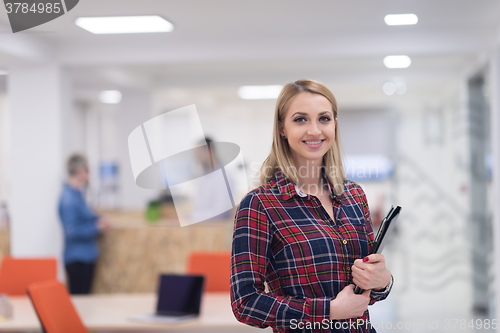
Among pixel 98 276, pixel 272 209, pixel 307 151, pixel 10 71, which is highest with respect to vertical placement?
pixel 10 71

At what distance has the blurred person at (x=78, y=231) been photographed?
17.3ft

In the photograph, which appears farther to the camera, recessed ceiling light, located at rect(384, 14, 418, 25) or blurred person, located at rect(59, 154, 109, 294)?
blurred person, located at rect(59, 154, 109, 294)

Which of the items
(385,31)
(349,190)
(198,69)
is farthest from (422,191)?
(349,190)

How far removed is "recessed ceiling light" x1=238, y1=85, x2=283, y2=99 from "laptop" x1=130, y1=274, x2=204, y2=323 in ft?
19.1

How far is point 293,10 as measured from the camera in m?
4.39

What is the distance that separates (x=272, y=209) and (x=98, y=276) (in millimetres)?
4435

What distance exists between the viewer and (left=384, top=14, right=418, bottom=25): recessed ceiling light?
15.1 feet

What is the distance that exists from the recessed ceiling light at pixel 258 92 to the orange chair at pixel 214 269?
16.7ft

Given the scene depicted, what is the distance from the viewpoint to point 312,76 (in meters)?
7.29

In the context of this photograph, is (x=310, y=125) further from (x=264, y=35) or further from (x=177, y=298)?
(x=264, y=35)

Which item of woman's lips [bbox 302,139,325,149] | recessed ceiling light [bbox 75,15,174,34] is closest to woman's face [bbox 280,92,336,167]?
woman's lips [bbox 302,139,325,149]

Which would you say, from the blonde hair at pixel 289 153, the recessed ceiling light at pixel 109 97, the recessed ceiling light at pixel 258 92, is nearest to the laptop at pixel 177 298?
the blonde hair at pixel 289 153

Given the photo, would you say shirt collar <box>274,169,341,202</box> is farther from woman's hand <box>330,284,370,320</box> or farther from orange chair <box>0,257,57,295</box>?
orange chair <box>0,257,57,295</box>

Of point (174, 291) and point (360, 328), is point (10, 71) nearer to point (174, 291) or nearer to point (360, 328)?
point (174, 291)
